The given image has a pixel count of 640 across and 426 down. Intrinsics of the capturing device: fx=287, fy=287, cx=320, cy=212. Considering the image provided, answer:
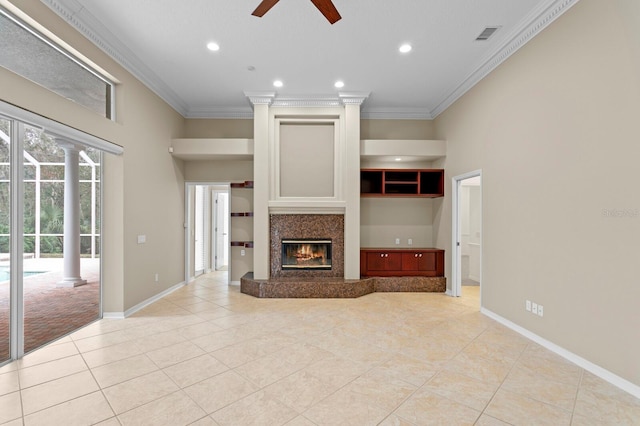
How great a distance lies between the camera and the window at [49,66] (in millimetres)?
2572

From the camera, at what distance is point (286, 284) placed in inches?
192

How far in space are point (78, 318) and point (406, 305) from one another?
4469 millimetres

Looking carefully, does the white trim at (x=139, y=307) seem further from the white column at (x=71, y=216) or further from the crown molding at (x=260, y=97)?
the crown molding at (x=260, y=97)

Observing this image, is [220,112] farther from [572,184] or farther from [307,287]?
[572,184]

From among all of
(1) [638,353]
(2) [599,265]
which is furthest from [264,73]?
(1) [638,353]

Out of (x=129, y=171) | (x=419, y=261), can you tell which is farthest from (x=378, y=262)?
(x=129, y=171)

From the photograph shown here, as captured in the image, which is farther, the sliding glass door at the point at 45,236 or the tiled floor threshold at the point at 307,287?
the tiled floor threshold at the point at 307,287

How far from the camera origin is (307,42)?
3680 mm

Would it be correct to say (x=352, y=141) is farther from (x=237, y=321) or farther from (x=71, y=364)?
(x=71, y=364)

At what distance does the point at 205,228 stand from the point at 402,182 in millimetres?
4703

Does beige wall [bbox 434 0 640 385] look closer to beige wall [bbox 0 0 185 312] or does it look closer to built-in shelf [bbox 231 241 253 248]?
built-in shelf [bbox 231 241 253 248]

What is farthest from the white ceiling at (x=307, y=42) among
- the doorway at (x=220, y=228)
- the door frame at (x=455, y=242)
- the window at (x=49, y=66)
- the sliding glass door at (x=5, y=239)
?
the doorway at (x=220, y=228)

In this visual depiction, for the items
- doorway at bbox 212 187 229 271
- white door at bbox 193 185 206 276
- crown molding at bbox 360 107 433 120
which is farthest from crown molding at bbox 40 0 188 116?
crown molding at bbox 360 107 433 120

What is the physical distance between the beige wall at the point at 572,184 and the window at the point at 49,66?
5.19m
